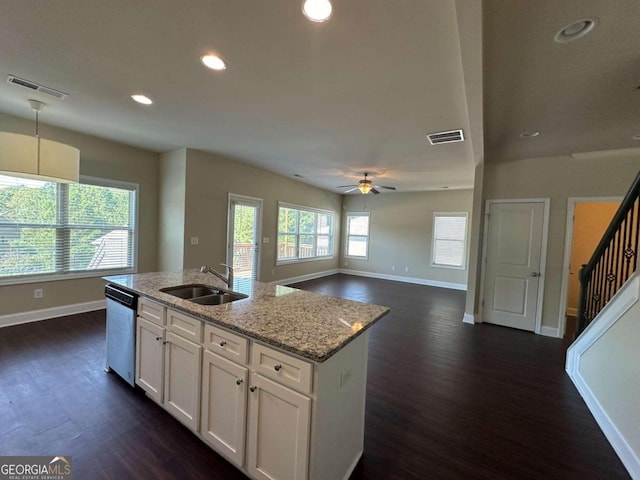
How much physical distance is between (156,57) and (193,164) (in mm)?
2727

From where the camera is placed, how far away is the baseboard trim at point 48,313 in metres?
3.69

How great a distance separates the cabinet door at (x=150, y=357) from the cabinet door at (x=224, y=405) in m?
0.55

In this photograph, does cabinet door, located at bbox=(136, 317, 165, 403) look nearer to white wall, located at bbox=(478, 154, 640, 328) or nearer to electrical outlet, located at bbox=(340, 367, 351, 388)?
Answer: electrical outlet, located at bbox=(340, 367, 351, 388)

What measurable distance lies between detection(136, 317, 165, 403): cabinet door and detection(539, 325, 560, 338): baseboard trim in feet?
16.4

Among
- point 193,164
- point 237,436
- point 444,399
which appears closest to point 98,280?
point 193,164

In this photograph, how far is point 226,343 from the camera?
5.34 feet

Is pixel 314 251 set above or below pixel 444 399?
above

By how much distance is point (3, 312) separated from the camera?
3.65m

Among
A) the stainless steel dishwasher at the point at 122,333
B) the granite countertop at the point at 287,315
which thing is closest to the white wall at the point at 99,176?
the stainless steel dishwasher at the point at 122,333

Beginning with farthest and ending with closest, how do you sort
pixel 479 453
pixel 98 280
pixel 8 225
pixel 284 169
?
pixel 284 169 < pixel 98 280 < pixel 8 225 < pixel 479 453

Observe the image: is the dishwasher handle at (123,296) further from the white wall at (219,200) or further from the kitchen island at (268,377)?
the white wall at (219,200)

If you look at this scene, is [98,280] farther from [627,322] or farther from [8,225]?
[627,322]

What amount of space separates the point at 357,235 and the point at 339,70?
723cm

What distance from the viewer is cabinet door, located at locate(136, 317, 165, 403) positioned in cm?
208
